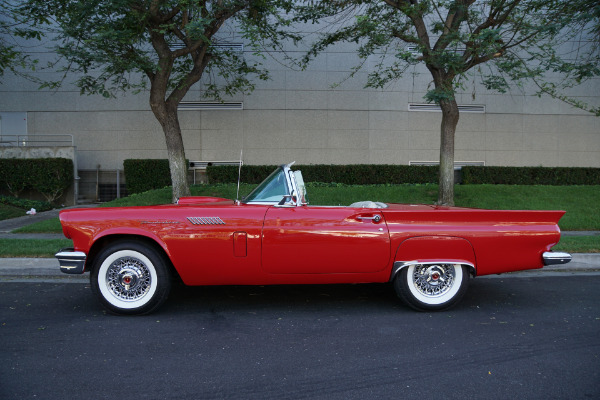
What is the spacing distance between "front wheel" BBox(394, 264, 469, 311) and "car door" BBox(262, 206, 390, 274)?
303mm

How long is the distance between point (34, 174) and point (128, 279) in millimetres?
12791

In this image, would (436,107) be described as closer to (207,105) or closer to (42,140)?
(207,105)

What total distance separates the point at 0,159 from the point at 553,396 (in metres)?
16.8

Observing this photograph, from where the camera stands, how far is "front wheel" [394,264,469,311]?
15.2 feet

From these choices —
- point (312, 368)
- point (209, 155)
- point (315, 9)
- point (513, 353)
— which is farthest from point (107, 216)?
point (209, 155)

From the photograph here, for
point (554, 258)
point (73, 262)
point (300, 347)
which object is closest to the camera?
point (300, 347)

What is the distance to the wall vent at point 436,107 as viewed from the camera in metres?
17.7

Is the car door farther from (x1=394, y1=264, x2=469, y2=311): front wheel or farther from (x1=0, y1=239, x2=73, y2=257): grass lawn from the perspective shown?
(x1=0, y1=239, x2=73, y2=257): grass lawn

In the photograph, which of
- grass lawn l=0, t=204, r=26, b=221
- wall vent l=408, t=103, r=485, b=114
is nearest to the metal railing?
grass lawn l=0, t=204, r=26, b=221

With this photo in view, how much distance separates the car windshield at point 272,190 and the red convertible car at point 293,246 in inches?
4.1

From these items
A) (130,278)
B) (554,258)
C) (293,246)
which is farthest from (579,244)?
(130,278)

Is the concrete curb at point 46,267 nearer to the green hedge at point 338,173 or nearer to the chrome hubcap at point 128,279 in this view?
the chrome hubcap at point 128,279

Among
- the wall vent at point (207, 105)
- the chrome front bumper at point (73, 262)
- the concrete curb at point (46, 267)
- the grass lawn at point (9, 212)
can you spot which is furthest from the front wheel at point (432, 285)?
the wall vent at point (207, 105)

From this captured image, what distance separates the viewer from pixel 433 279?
4672 millimetres
